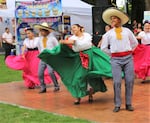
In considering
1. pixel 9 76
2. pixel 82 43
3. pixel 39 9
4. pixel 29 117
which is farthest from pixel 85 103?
pixel 39 9

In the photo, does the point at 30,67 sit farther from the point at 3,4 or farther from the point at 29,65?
the point at 3,4

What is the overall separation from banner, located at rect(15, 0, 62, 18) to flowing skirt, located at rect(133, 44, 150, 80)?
937 centimetres

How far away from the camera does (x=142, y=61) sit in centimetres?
1307

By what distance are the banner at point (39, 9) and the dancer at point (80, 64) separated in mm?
11728

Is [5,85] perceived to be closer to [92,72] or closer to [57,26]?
[92,72]

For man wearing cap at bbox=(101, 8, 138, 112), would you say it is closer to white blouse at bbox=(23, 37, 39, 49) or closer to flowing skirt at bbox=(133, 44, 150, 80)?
white blouse at bbox=(23, 37, 39, 49)

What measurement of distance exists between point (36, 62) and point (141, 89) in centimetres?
303

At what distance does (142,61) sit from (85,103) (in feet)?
11.6

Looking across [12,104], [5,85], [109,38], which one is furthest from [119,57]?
[5,85]

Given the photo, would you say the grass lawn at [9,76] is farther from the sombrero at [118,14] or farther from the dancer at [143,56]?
the sombrero at [118,14]

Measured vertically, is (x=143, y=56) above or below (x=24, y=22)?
below

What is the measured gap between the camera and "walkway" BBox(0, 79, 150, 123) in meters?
8.47

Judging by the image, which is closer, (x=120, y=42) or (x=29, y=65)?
(x=120, y=42)

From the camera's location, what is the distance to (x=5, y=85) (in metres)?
13.6
